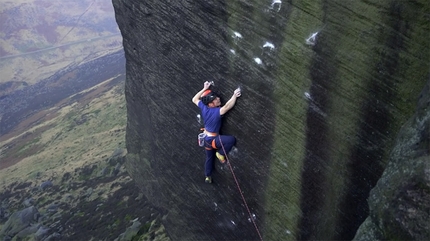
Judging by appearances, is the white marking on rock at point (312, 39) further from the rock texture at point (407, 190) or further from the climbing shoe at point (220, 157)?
the climbing shoe at point (220, 157)

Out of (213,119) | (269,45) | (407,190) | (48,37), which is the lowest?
(48,37)

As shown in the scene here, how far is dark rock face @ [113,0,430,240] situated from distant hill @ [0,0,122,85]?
333 ft

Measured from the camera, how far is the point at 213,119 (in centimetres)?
1059

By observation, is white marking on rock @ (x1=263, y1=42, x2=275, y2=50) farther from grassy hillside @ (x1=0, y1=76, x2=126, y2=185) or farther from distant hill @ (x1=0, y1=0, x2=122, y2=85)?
distant hill @ (x1=0, y1=0, x2=122, y2=85)

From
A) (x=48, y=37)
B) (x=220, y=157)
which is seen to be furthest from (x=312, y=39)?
(x=48, y=37)

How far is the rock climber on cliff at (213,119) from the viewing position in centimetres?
1045

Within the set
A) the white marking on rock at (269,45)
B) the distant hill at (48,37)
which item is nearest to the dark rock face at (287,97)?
the white marking on rock at (269,45)

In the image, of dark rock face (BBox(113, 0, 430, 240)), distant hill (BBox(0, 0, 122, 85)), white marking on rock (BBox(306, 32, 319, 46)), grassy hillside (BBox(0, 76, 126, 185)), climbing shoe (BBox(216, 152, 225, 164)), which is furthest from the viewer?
distant hill (BBox(0, 0, 122, 85))

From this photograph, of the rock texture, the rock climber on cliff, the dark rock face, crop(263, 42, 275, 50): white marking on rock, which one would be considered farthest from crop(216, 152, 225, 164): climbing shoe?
the rock texture

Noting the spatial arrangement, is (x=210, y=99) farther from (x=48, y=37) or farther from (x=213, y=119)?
(x=48, y=37)

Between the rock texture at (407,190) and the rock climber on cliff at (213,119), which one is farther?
the rock climber on cliff at (213,119)

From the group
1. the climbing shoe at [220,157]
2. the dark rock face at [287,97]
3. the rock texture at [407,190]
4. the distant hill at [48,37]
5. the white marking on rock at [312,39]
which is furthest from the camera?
the distant hill at [48,37]

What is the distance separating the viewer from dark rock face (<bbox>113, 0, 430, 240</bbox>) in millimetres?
7180

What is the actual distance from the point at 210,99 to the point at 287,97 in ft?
7.96
